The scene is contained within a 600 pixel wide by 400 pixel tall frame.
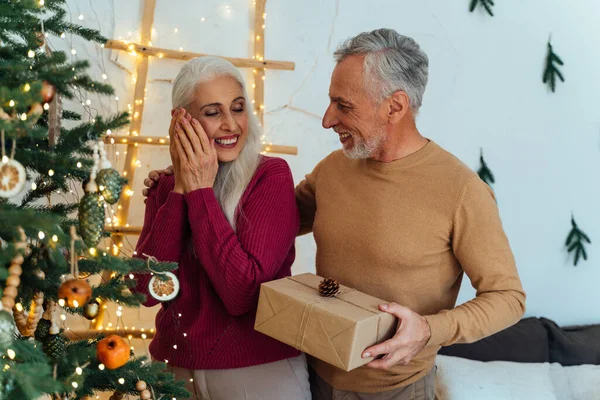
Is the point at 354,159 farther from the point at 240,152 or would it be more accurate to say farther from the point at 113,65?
the point at 113,65

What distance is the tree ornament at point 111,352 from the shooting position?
994mm

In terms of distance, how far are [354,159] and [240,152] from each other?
32 centimetres

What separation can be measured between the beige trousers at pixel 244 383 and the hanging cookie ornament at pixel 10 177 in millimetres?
735

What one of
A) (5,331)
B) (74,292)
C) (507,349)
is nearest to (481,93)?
(507,349)

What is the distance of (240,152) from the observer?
1.54 m

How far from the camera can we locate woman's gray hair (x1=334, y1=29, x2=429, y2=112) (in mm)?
1448

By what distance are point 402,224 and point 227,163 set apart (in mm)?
479

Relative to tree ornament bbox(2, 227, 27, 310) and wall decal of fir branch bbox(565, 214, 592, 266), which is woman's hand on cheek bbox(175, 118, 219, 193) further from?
wall decal of fir branch bbox(565, 214, 592, 266)

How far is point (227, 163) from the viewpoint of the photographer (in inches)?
60.7

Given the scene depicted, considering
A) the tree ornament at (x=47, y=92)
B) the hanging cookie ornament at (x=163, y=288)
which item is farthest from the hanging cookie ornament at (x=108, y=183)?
the hanging cookie ornament at (x=163, y=288)

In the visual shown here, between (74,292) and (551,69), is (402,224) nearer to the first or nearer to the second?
(74,292)

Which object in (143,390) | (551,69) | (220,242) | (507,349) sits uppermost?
(551,69)

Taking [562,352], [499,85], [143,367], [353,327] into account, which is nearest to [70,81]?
[143,367]

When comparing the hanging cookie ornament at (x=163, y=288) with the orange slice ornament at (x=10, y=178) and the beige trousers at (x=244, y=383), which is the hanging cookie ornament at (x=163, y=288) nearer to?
the beige trousers at (x=244, y=383)
